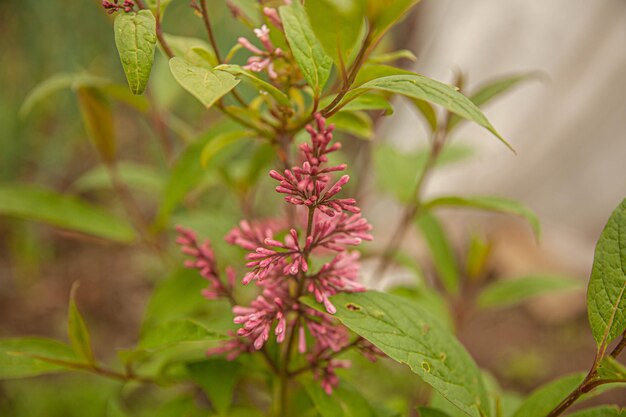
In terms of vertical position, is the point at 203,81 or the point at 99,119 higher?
the point at 203,81

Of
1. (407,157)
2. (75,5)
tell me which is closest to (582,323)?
(407,157)

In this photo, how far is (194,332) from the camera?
0.61m

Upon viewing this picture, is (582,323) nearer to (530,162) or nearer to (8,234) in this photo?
(530,162)

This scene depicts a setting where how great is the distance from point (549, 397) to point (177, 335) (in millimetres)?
432

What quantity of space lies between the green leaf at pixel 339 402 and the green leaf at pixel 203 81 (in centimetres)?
37

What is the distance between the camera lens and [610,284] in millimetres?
565

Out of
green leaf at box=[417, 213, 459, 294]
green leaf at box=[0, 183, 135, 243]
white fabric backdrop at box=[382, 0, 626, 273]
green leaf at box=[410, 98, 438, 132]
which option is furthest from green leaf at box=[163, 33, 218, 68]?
white fabric backdrop at box=[382, 0, 626, 273]

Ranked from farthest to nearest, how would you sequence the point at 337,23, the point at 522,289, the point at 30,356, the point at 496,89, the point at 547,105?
1. the point at 547,105
2. the point at 522,289
3. the point at 496,89
4. the point at 30,356
5. the point at 337,23

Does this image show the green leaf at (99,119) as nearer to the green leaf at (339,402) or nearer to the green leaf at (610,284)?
the green leaf at (339,402)

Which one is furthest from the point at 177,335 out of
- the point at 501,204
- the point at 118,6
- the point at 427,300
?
the point at 427,300

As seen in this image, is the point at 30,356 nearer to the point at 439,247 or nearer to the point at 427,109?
the point at 427,109

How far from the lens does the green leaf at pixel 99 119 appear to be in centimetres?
97

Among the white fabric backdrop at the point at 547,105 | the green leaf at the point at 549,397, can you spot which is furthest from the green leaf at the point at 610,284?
the white fabric backdrop at the point at 547,105

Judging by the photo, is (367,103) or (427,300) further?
(427,300)
